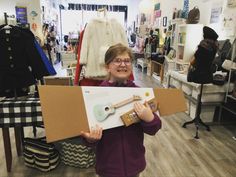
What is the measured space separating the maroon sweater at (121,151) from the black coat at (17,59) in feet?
4.51

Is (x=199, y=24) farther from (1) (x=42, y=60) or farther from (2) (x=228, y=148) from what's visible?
(1) (x=42, y=60)

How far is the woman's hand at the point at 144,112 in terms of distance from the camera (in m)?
1.01

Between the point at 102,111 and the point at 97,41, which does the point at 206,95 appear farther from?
the point at 102,111

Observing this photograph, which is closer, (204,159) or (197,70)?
(204,159)

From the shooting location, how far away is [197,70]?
3.00m

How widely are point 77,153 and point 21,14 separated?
162 inches

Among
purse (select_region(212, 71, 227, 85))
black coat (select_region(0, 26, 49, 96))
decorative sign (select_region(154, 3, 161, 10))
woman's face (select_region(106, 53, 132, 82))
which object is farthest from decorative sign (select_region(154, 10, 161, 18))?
woman's face (select_region(106, 53, 132, 82))

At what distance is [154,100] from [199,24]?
414 cm

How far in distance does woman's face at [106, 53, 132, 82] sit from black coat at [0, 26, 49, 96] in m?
1.40

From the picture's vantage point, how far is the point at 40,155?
2.24m

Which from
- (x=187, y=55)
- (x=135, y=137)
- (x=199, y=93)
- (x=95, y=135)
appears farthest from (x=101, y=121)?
(x=187, y=55)

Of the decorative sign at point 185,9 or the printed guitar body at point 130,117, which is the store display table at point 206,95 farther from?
the printed guitar body at point 130,117

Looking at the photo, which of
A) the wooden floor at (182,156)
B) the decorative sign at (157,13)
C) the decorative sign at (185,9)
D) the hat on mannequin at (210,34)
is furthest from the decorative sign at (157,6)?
the wooden floor at (182,156)

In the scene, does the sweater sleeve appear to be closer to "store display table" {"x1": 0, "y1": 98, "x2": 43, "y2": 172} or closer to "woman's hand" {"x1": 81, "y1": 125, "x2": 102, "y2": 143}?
"woman's hand" {"x1": 81, "y1": 125, "x2": 102, "y2": 143}
